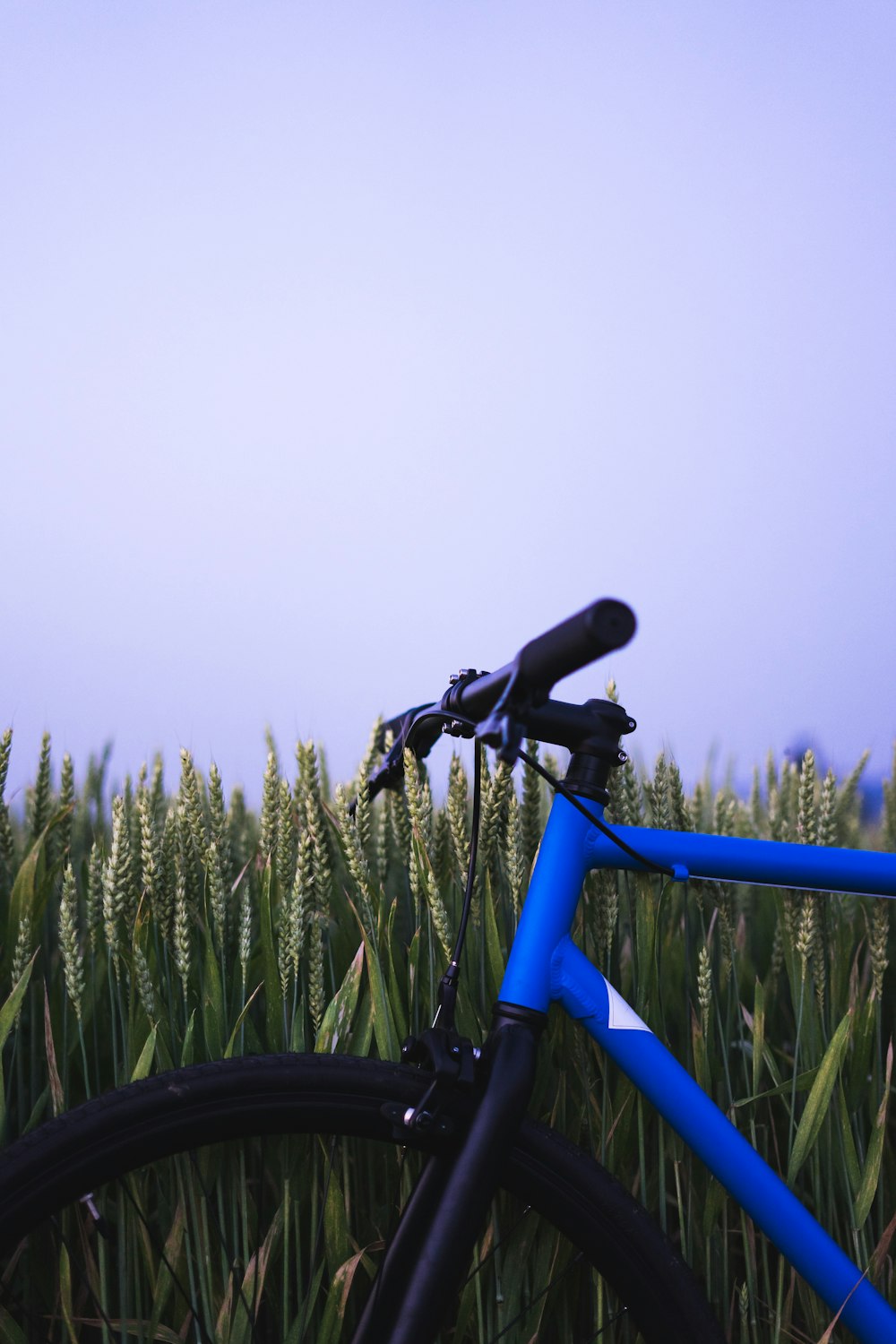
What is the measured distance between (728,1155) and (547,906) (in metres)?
0.32

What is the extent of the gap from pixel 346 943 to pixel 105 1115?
47 centimetres

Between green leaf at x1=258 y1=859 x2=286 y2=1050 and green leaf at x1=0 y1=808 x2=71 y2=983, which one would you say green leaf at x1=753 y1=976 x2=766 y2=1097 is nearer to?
green leaf at x1=258 y1=859 x2=286 y2=1050

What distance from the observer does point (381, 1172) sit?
3.62 ft

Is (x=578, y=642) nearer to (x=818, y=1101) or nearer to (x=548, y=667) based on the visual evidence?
(x=548, y=667)

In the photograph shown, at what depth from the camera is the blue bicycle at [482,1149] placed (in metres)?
0.79

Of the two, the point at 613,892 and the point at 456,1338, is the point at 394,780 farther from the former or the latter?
the point at 456,1338

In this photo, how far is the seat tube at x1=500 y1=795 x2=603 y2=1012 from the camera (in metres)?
0.87

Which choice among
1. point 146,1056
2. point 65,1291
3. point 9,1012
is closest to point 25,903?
point 9,1012

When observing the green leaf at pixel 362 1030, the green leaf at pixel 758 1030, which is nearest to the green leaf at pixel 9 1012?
the green leaf at pixel 362 1030

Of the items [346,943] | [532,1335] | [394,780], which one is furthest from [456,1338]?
[394,780]

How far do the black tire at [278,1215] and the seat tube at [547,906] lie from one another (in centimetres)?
12

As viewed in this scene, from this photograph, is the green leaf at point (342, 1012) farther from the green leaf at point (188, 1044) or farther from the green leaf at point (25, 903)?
the green leaf at point (25, 903)

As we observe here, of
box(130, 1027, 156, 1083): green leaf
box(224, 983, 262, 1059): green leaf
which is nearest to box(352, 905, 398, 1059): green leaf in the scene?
box(224, 983, 262, 1059): green leaf

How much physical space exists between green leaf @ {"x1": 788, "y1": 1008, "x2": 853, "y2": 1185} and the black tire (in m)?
0.25
